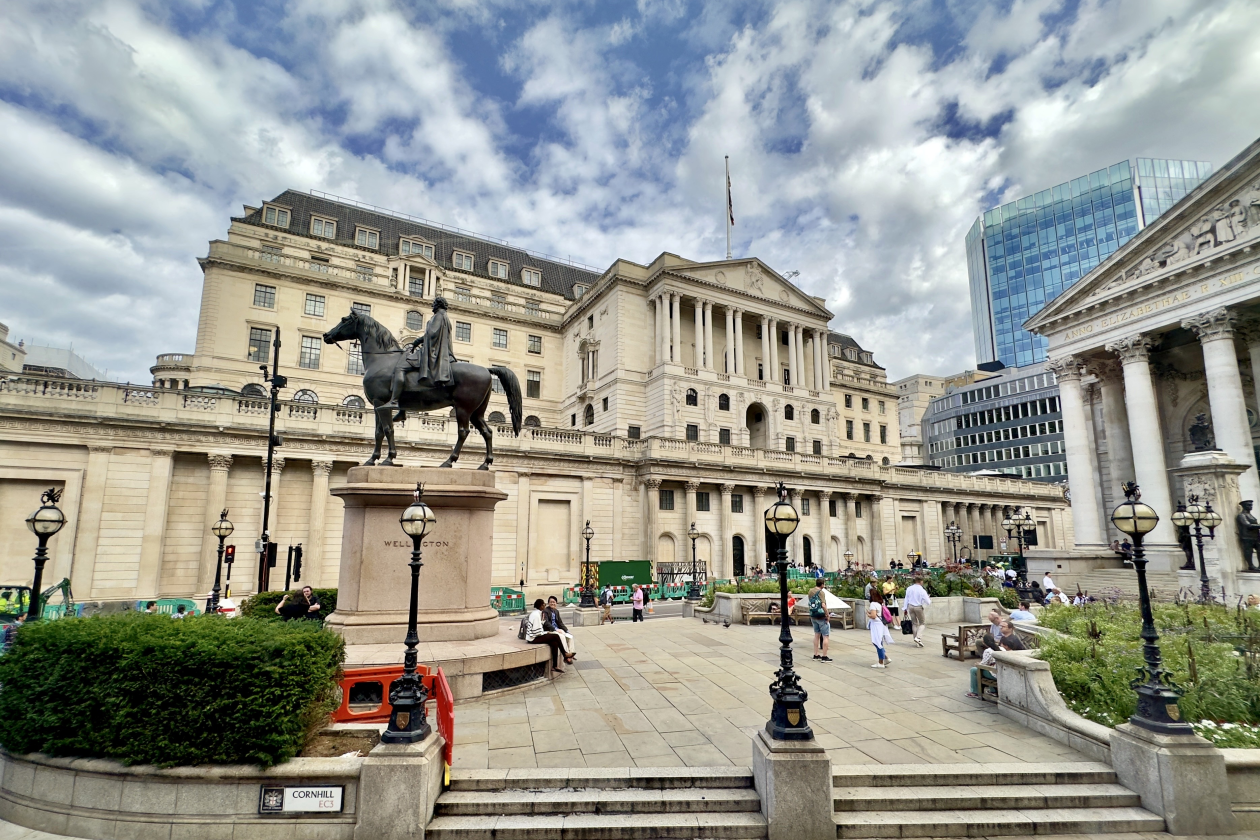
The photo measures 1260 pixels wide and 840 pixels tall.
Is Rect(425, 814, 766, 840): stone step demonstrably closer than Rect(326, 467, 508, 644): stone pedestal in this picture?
Yes

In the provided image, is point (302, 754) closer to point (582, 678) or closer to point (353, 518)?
point (353, 518)

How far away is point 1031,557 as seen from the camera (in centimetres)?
3306

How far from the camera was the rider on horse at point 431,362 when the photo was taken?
471 inches

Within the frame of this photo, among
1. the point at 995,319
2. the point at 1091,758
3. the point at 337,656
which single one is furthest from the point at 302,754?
the point at 995,319

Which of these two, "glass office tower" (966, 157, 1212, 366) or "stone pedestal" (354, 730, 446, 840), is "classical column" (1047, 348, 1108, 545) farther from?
"glass office tower" (966, 157, 1212, 366)

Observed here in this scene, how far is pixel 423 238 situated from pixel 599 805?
187 feet

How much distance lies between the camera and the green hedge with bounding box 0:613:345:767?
6.18 meters

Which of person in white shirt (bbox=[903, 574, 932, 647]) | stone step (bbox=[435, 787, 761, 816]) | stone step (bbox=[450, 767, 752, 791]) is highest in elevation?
person in white shirt (bbox=[903, 574, 932, 647])

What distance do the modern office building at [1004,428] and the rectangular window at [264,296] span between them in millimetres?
78081

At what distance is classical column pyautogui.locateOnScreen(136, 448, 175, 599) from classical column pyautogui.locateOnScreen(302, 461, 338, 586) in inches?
240

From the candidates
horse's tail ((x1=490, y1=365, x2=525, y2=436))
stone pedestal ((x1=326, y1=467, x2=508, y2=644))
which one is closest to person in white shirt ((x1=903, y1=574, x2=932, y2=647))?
stone pedestal ((x1=326, y1=467, x2=508, y2=644))

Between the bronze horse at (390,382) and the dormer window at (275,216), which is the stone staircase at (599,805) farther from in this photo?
the dormer window at (275,216)

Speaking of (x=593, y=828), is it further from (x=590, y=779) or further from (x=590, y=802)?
(x=590, y=779)

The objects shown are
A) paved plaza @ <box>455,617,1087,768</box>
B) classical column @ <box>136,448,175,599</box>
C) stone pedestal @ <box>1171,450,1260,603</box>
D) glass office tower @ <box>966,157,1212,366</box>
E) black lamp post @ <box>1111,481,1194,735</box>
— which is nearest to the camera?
black lamp post @ <box>1111,481,1194,735</box>
